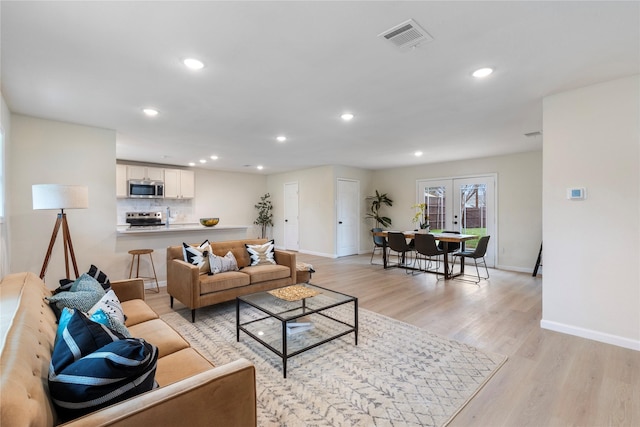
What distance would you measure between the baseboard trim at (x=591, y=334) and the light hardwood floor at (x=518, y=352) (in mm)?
69

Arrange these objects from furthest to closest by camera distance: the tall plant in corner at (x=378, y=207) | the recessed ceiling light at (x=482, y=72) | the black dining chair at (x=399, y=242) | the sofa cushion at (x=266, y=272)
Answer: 1. the tall plant in corner at (x=378, y=207)
2. the black dining chair at (x=399, y=242)
3. the sofa cushion at (x=266, y=272)
4. the recessed ceiling light at (x=482, y=72)

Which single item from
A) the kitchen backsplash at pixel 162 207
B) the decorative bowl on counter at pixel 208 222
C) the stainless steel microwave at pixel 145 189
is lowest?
the decorative bowl on counter at pixel 208 222

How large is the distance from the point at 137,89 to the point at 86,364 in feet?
8.83

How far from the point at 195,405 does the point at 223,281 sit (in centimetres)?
242

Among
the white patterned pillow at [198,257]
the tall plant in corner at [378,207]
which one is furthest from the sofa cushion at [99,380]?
the tall plant in corner at [378,207]

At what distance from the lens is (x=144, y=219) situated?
709 cm

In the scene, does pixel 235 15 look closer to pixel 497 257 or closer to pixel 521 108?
pixel 521 108

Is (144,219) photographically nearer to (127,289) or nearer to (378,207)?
(127,289)

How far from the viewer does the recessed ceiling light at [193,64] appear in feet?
7.61

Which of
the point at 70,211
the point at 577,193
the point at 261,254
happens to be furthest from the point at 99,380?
the point at 70,211

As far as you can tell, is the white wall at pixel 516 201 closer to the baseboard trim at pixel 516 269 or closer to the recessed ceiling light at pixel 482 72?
the baseboard trim at pixel 516 269

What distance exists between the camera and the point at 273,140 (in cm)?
493

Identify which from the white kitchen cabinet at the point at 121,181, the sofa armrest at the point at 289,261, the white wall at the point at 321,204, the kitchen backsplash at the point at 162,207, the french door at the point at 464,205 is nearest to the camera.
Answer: the sofa armrest at the point at 289,261

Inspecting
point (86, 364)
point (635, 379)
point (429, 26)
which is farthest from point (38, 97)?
point (635, 379)
